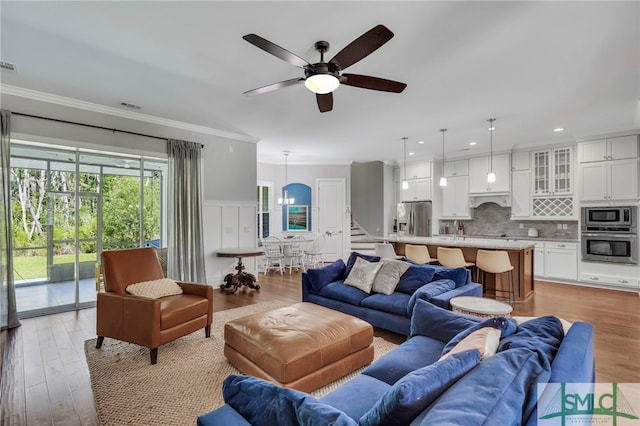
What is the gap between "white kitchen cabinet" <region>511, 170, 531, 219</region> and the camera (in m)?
6.71

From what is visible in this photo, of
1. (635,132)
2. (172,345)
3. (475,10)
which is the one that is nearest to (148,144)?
(172,345)

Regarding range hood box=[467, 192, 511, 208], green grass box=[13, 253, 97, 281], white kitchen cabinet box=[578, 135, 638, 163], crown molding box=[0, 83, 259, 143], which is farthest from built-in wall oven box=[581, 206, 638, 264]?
green grass box=[13, 253, 97, 281]

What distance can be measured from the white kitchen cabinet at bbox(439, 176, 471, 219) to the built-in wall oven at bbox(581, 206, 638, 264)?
223cm

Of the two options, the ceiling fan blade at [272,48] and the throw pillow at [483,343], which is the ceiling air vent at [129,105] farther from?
the throw pillow at [483,343]

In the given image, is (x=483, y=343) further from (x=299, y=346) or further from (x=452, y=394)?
(x=299, y=346)

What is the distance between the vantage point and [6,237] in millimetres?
3664

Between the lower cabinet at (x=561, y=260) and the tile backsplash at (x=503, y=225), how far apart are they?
432 mm

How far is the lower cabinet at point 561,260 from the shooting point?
5992 millimetres

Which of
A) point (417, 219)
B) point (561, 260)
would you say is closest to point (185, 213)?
point (417, 219)

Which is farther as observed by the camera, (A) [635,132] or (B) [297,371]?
(A) [635,132]

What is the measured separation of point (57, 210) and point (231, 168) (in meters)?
2.69

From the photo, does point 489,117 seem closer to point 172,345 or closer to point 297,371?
point 297,371

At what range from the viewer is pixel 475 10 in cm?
235

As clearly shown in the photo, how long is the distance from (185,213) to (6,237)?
2107mm
